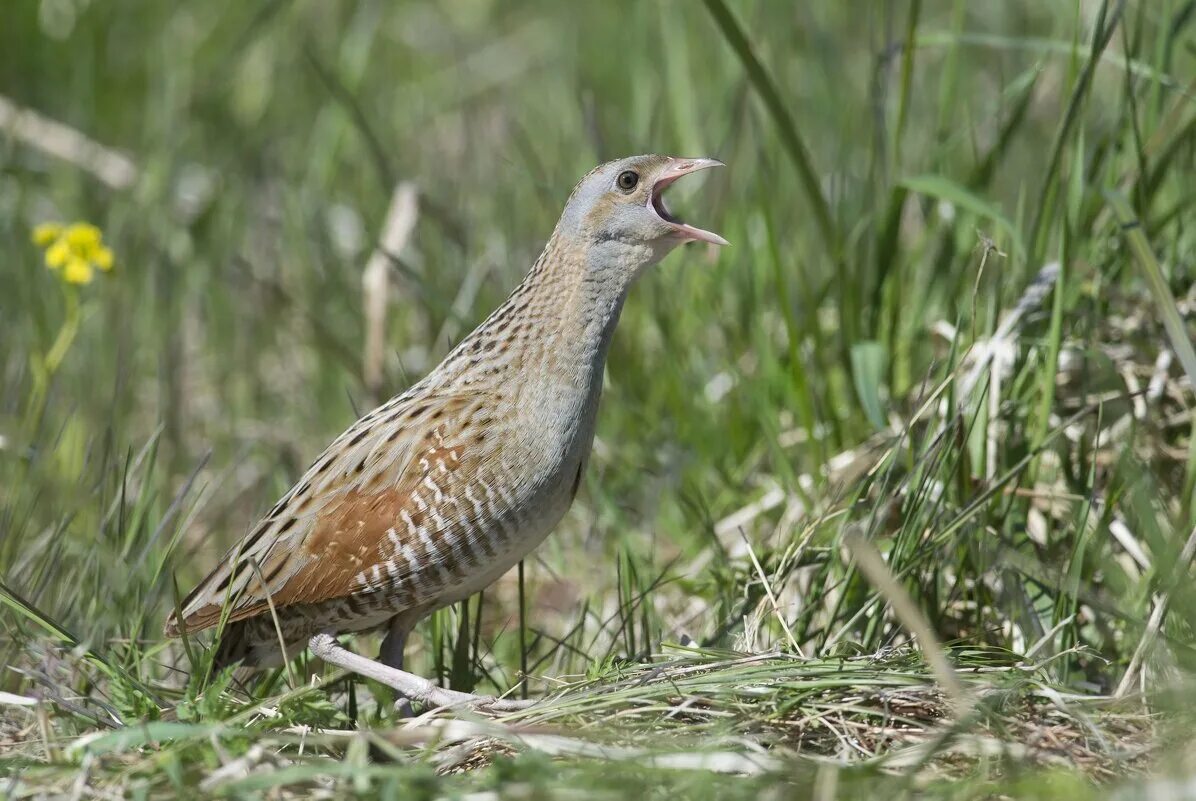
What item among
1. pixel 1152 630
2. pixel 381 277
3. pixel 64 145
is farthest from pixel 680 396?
pixel 64 145

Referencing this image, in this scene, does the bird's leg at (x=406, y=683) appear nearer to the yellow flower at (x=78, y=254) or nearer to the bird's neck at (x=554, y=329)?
the bird's neck at (x=554, y=329)

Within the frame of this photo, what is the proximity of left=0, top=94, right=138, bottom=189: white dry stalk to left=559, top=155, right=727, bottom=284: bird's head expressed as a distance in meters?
3.41

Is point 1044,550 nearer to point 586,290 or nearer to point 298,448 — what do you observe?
point 586,290

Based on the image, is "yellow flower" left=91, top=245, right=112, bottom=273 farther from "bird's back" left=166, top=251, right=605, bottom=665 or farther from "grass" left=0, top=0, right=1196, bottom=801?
"bird's back" left=166, top=251, right=605, bottom=665

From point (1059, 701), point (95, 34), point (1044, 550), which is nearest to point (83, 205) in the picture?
point (95, 34)

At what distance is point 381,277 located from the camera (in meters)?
5.73

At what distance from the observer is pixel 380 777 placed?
2.82m

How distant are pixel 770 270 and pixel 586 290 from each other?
1740 mm

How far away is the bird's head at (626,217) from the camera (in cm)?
398

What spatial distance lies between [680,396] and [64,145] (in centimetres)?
335

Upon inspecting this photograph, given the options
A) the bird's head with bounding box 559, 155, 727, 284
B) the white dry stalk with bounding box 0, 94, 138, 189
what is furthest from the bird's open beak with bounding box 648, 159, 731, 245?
the white dry stalk with bounding box 0, 94, 138, 189

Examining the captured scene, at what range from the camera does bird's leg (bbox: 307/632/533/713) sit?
3492mm

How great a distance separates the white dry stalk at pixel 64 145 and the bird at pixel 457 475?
10.7ft

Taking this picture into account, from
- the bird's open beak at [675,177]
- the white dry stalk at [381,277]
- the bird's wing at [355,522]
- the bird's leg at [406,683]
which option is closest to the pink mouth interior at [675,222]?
the bird's open beak at [675,177]
